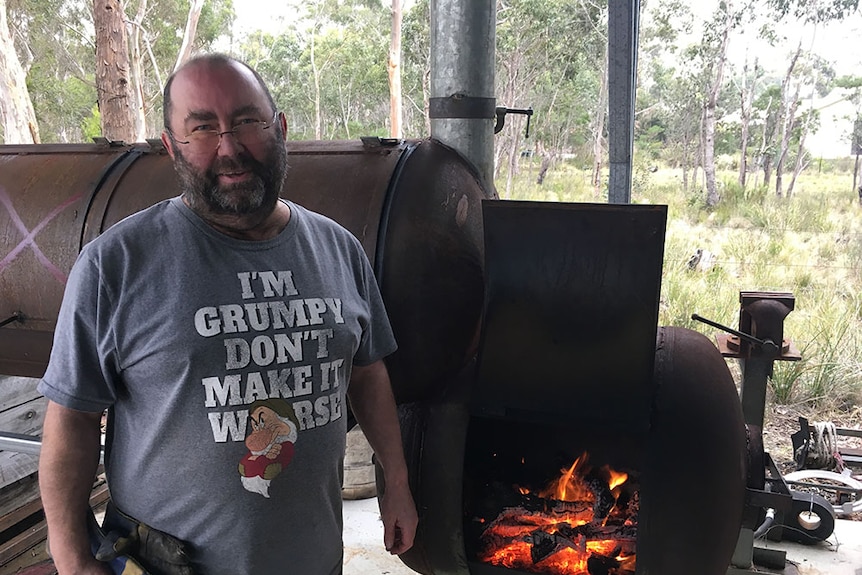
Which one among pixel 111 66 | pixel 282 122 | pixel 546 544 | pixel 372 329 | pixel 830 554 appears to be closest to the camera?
pixel 282 122

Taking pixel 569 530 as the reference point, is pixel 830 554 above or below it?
below

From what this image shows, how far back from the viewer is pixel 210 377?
1191mm

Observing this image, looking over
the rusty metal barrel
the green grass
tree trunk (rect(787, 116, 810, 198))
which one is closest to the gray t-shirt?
the rusty metal barrel

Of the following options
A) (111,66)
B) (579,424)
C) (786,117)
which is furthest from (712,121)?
(579,424)

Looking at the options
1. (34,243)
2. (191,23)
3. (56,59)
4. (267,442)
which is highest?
(56,59)

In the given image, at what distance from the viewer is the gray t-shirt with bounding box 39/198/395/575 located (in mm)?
1175

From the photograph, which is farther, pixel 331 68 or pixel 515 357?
pixel 331 68

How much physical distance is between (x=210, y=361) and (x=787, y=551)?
2.64 m

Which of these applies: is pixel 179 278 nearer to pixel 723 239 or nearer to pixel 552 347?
pixel 552 347

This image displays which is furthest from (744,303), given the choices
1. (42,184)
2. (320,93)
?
(320,93)

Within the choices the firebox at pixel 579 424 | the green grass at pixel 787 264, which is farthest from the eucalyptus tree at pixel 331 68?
the firebox at pixel 579 424

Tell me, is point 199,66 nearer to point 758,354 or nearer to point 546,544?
point 546,544

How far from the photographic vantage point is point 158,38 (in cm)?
1675

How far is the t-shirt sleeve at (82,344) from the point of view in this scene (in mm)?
1150
